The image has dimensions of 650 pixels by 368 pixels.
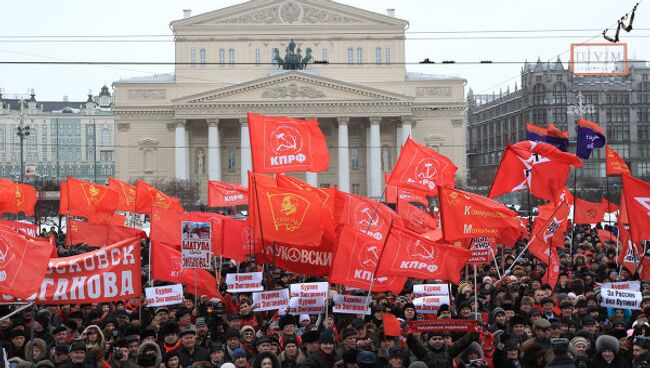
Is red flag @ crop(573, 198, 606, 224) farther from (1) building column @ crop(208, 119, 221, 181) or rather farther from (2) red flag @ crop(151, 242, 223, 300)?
(1) building column @ crop(208, 119, 221, 181)

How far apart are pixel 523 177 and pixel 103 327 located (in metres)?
7.89

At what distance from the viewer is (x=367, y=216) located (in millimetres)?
14898

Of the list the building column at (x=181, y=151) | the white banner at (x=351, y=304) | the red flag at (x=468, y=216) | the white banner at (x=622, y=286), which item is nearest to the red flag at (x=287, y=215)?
the red flag at (x=468, y=216)

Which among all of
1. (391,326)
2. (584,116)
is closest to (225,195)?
(391,326)

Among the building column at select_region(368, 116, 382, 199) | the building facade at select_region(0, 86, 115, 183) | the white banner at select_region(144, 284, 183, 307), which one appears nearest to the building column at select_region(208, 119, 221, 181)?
the building column at select_region(368, 116, 382, 199)

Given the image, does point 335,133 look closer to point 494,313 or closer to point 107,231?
point 107,231

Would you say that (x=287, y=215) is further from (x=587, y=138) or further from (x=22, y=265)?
(x=587, y=138)

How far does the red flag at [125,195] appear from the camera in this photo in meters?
25.9

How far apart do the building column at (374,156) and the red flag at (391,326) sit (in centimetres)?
6030

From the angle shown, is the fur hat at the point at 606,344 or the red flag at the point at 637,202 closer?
the fur hat at the point at 606,344

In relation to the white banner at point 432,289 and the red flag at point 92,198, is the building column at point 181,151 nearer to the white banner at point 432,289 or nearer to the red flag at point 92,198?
the red flag at point 92,198

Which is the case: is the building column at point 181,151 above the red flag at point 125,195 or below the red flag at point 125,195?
above

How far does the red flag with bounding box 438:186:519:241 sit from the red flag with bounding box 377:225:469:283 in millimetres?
1500

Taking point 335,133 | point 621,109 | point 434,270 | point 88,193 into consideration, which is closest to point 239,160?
point 335,133
